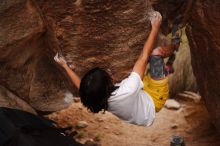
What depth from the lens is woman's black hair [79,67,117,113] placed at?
3.68 meters

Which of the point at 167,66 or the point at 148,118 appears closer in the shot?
the point at 148,118

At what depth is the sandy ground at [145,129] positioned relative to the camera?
6188mm

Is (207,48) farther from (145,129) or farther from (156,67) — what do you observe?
(145,129)

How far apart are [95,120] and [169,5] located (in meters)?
1.78

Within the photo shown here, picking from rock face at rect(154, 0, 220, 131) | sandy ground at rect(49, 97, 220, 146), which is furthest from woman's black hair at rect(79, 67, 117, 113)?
sandy ground at rect(49, 97, 220, 146)

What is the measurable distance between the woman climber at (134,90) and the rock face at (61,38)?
1054 millimetres

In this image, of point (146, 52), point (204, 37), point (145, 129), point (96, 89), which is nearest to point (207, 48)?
point (204, 37)

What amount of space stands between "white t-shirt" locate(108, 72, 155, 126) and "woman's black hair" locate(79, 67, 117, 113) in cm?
7

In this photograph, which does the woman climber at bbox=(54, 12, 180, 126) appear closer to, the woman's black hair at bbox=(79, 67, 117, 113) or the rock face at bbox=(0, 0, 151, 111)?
the woman's black hair at bbox=(79, 67, 117, 113)

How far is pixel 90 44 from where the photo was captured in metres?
5.53

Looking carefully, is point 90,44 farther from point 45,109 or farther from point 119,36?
point 45,109

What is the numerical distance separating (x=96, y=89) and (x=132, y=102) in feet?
1.01

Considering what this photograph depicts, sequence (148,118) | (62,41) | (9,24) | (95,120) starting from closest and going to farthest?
(148,118) < (9,24) < (62,41) < (95,120)

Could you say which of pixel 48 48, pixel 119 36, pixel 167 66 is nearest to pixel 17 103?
pixel 48 48
